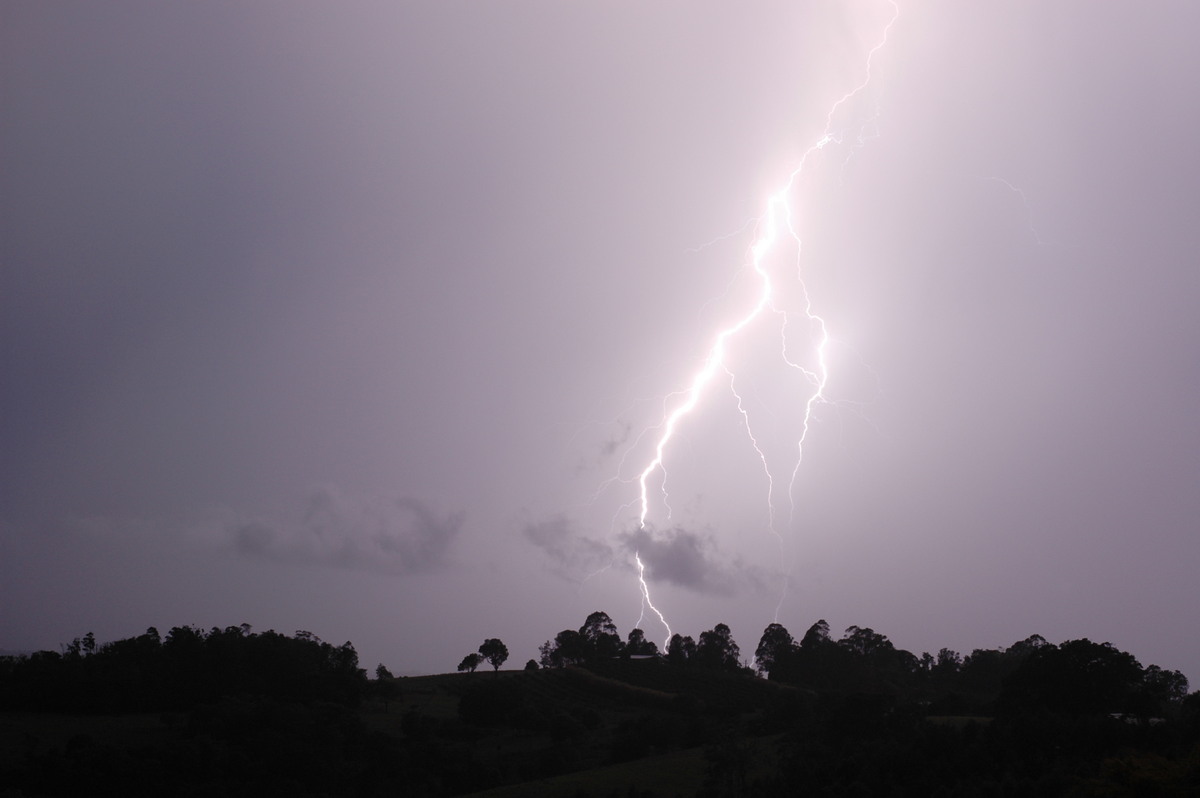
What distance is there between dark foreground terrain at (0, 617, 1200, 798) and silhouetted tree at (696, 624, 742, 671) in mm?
13808

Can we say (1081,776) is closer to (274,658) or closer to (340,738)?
(340,738)

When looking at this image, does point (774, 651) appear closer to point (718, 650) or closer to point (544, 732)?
point (718, 650)

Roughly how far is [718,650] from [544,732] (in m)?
34.8

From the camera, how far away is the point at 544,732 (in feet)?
133

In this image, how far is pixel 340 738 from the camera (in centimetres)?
3416

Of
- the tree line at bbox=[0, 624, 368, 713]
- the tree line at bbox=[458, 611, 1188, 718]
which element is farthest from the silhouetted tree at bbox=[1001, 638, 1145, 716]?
the tree line at bbox=[0, 624, 368, 713]

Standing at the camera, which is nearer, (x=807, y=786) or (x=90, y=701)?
(x=807, y=786)

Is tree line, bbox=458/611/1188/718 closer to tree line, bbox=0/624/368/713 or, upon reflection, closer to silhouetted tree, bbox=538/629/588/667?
silhouetted tree, bbox=538/629/588/667

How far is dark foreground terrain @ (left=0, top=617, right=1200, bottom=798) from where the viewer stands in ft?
73.6

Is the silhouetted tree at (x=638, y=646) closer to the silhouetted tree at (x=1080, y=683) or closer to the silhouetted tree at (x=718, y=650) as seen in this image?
the silhouetted tree at (x=718, y=650)

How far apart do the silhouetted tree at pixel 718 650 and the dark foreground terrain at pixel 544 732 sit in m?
13.8

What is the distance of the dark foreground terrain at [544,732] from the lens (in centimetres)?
2244

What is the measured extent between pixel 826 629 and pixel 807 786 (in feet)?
163

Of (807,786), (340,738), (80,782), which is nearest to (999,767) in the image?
(807,786)
